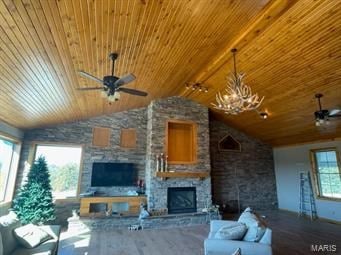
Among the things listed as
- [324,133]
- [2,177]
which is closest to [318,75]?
[324,133]

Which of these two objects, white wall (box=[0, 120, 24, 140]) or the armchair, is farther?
white wall (box=[0, 120, 24, 140])

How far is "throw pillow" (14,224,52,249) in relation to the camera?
2.93 meters

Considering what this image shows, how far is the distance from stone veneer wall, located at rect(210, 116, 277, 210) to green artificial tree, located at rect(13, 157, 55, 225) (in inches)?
217

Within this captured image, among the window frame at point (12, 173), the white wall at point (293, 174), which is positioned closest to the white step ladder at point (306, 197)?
the white wall at point (293, 174)

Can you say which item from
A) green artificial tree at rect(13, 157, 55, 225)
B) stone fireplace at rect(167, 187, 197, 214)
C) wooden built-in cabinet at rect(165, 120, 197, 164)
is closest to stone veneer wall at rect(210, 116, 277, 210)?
wooden built-in cabinet at rect(165, 120, 197, 164)

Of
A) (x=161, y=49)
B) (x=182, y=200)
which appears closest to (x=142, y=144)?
(x=182, y=200)

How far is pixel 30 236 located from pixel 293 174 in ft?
28.0

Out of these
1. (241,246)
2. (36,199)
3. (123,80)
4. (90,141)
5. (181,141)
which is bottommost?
(241,246)

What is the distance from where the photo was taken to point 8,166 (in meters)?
5.43

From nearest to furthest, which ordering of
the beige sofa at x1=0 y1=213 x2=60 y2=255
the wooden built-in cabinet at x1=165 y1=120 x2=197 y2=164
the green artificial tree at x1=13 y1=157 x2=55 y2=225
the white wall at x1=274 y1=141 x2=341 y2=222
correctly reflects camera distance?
the beige sofa at x1=0 y1=213 x2=60 y2=255 → the green artificial tree at x1=13 y1=157 x2=55 y2=225 → the white wall at x1=274 y1=141 x2=341 y2=222 → the wooden built-in cabinet at x1=165 y1=120 x2=197 y2=164

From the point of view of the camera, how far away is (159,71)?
14.8ft

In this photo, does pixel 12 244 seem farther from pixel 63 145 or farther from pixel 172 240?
pixel 63 145

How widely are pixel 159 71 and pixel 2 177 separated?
4.78m

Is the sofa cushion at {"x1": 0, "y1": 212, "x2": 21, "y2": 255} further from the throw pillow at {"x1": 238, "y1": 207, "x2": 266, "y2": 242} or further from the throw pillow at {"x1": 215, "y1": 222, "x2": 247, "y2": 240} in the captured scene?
the throw pillow at {"x1": 238, "y1": 207, "x2": 266, "y2": 242}
